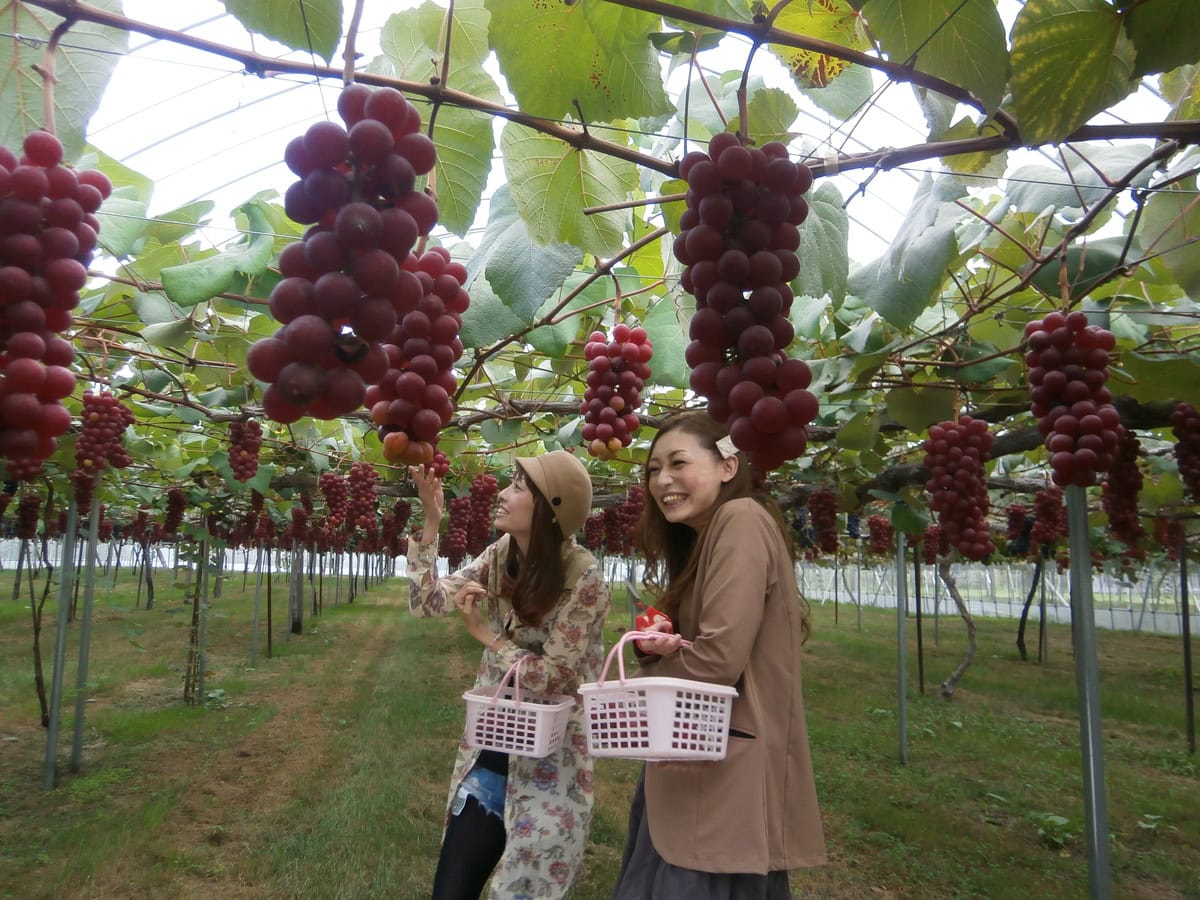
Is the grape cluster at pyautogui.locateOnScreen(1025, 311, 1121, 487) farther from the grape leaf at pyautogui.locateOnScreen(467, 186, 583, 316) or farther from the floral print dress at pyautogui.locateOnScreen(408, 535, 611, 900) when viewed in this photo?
the floral print dress at pyautogui.locateOnScreen(408, 535, 611, 900)

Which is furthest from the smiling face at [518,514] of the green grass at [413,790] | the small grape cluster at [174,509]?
the small grape cluster at [174,509]

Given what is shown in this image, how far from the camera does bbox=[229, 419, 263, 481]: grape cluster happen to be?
5238mm

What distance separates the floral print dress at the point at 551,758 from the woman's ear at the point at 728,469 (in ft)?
2.34

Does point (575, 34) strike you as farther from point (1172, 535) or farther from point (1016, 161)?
point (1172, 535)

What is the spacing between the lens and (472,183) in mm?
1588

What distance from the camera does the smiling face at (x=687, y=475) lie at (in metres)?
2.38

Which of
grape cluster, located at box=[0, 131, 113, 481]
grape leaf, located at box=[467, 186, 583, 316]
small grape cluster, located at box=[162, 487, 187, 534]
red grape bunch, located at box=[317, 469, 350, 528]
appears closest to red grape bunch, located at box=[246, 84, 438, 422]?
grape cluster, located at box=[0, 131, 113, 481]

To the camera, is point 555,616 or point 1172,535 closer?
point 555,616

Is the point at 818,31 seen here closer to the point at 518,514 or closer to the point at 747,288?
the point at 747,288

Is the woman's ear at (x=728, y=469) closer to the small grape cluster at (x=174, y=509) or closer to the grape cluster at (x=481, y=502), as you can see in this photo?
the grape cluster at (x=481, y=502)

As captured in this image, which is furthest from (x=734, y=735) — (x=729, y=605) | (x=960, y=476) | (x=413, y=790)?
(x=413, y=790)

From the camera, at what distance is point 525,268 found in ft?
5.97

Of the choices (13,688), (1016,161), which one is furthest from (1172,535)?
(13,688)

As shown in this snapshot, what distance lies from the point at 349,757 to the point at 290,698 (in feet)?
10.7
